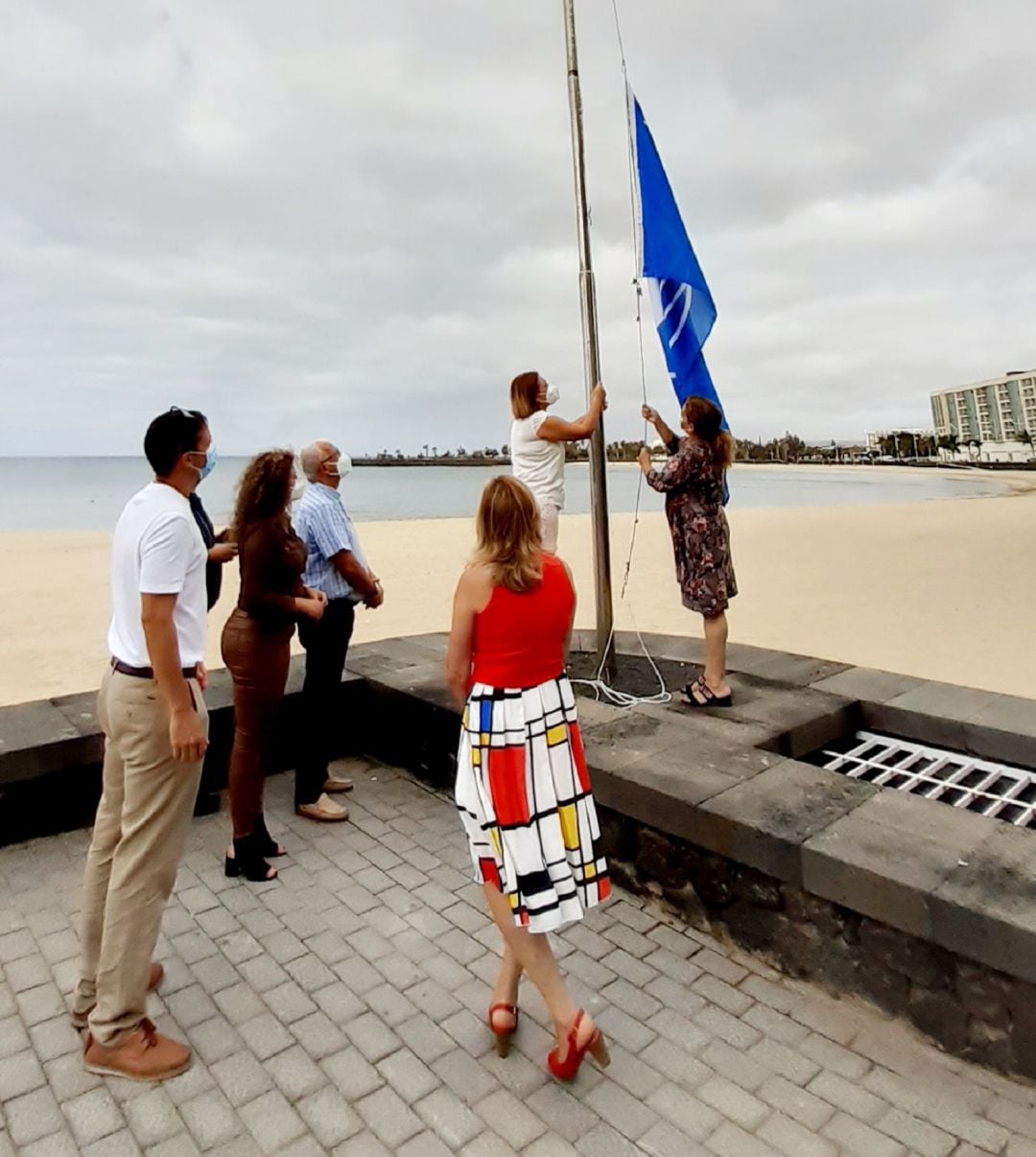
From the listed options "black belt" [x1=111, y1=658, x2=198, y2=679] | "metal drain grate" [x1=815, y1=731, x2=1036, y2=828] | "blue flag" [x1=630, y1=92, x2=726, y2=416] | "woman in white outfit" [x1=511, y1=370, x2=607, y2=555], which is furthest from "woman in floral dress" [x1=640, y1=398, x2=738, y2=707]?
"black belt" [x1=111, y1=658, x2=198, y2=679]

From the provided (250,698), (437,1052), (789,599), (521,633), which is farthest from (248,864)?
(789,599)

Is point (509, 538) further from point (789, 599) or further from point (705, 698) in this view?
point (789, 599)

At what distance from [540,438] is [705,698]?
171 centimetres

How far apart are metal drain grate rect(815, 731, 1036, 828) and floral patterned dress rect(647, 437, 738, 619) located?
1027 mm

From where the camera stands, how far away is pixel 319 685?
164 inches

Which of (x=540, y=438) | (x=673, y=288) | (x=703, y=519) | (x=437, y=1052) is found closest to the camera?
(x=437, y=1052)

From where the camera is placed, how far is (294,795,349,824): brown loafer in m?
4.16

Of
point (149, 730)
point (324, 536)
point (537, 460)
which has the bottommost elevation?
point (149, 730)

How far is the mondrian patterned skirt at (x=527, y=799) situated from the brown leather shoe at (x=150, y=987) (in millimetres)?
1228

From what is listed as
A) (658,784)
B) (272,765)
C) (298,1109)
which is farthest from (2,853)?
(658,784)

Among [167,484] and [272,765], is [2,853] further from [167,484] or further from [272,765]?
[167,484]

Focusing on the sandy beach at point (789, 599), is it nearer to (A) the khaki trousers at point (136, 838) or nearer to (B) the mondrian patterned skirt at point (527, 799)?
(B) the mondrian patterned skirt at point (527, 799)

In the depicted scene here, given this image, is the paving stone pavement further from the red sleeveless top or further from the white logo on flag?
the white logo on flag

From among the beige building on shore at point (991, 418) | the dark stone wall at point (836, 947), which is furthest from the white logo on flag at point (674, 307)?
the beige building on shore at point (991, 418)
